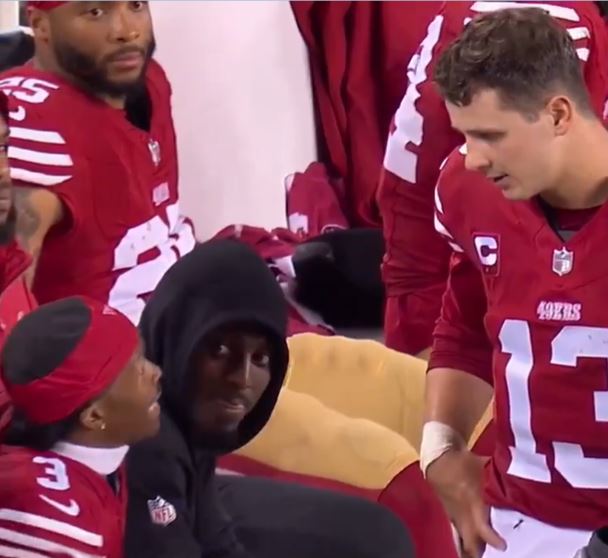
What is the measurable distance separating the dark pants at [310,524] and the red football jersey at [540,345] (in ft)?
0.79

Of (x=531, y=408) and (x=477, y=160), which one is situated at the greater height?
(x=477, y=160)

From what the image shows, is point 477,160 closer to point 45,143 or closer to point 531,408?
point 531,408

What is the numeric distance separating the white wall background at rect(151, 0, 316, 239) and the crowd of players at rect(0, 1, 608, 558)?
42.5 inches

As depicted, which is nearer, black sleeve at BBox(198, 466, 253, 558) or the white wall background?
black sleeve at BBox(198, 466, 253, 558)

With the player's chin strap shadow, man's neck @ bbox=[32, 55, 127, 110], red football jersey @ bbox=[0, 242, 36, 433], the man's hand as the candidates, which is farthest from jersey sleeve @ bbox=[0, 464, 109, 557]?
the player's chin strap shadow

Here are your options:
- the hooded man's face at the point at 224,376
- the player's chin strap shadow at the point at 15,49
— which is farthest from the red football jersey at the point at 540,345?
the player's chin strap shadow at the point at 15,49

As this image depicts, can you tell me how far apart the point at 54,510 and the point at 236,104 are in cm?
170

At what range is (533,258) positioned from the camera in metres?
1.17

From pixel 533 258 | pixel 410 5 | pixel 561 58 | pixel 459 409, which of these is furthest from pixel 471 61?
pixel 410 5

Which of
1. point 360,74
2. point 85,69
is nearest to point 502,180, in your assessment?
point 85,69

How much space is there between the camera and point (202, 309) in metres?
1.27

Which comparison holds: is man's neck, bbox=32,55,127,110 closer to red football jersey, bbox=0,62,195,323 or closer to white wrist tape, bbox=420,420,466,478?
red football jersey, bbox=0,62,195,323

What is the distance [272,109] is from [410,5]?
355 mm

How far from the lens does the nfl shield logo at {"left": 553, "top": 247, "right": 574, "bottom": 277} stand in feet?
3.77
